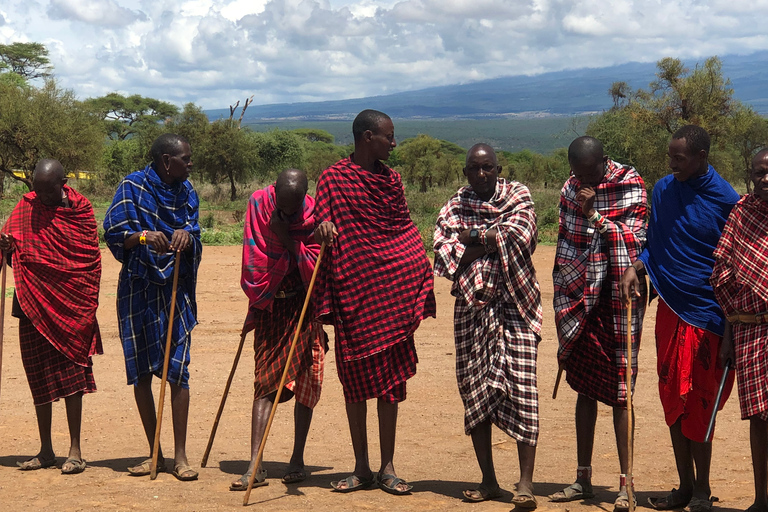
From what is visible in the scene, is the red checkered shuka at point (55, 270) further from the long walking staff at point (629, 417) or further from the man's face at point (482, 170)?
the long walking staff at point (629, 417)

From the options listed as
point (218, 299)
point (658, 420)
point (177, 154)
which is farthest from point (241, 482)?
point (218, 299)

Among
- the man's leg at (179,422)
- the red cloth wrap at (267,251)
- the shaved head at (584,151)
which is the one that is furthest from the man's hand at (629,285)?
A: the man's leg at (179,422)

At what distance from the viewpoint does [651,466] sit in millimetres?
5578

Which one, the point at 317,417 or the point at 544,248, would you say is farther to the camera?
the point at 544,248

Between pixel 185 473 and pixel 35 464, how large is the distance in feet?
3.52

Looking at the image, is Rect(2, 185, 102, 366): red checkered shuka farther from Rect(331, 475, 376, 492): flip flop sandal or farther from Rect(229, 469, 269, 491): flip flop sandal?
Rect(331, 475, 376, 492): flip flop sandal

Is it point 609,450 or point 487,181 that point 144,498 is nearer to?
point 487,181

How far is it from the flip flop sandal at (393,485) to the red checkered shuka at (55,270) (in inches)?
81.6

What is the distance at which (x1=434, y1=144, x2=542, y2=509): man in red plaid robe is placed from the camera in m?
4.62

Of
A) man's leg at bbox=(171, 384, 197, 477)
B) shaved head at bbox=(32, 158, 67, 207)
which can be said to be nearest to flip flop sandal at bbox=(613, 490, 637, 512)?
man's leg at bbox=(171, 384, 197, 477)

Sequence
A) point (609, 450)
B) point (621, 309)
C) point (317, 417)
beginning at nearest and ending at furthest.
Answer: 1. point (621, 309)
2. point (609, 450)
3. point (317, 417)

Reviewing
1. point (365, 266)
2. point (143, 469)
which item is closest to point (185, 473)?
point (143, 469)

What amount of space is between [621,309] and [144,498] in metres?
2.82

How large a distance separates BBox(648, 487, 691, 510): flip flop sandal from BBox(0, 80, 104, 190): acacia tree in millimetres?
21038
